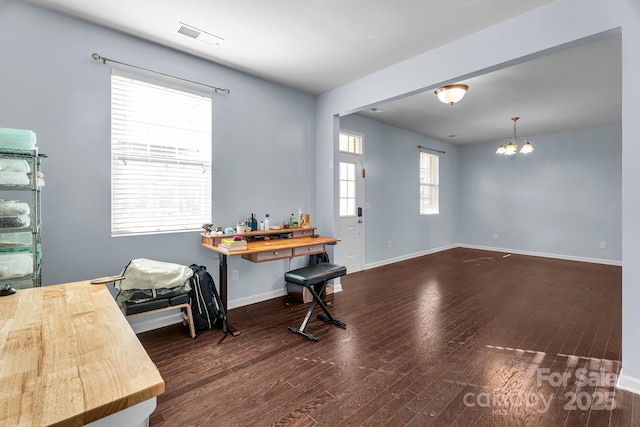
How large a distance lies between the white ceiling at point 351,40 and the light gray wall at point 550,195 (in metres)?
1.95

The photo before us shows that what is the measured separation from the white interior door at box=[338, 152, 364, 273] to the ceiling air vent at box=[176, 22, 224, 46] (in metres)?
2.63

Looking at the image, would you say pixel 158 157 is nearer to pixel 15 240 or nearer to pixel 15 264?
pixel 15 240

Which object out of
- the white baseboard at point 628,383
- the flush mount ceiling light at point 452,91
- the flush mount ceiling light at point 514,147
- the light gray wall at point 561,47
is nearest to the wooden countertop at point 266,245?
the light gray wall at point 561,47

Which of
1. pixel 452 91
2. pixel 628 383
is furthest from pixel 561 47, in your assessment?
pixel 628 383

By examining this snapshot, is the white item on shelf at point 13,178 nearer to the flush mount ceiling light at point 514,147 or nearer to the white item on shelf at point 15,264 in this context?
the white item on shelf at point 15,264

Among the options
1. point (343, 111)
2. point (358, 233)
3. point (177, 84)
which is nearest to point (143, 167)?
point (177, 84)

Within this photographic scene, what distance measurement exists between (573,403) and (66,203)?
4012 millimetres

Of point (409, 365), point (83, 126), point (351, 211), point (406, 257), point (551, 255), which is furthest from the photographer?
point (551, 255)

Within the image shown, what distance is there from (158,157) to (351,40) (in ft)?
7.32

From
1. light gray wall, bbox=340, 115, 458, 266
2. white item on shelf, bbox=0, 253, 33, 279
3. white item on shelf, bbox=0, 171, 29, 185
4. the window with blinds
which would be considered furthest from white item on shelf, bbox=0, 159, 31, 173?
the window with blinds

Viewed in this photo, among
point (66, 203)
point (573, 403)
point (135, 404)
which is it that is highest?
point (66, 203)

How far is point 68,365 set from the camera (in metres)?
0.82

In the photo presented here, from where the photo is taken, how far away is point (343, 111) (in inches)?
155

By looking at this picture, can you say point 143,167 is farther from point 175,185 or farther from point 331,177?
point 331,177
